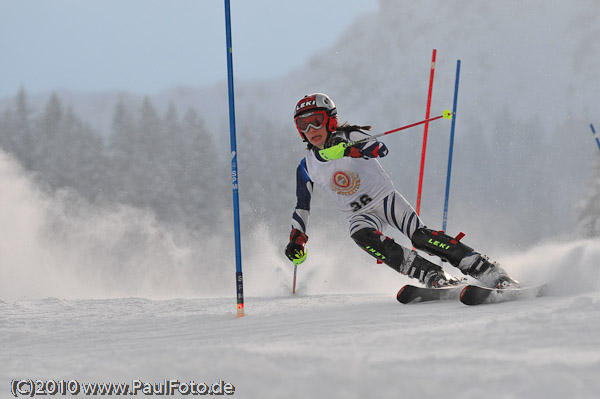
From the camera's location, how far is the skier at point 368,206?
12.0ft

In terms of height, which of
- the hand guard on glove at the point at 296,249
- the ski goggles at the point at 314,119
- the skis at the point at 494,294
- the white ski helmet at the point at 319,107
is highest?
the white ski helmet at the point at 319,107

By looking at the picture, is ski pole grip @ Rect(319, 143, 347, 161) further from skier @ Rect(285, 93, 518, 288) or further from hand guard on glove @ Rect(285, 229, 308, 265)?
hand guard on glove @ Rect(285, 229, 308, 265)

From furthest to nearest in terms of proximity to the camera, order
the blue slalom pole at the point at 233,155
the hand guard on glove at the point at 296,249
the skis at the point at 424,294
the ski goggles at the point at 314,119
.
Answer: the hand guard on glove at the point at 296,249 → the ski goggles at the point at 314,119 → the skis at the point at 424,294 → the blue slalom pole at the point at 233,155

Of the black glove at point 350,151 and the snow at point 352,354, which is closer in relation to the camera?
the snow at point 352,354

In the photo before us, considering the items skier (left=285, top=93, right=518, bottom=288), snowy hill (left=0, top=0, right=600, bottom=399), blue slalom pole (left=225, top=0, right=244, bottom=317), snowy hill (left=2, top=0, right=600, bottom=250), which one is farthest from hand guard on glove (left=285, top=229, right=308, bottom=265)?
snowy hill (left=2, top=0, right=600, bottom=250)

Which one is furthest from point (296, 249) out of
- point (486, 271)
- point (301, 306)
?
point (486, 271)

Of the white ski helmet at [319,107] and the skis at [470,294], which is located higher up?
the white ski helmet at [319,107]

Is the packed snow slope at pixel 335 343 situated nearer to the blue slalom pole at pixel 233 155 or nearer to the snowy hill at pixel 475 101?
the blue slalom pole at pixel 233 155

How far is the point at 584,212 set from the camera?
18.9 m

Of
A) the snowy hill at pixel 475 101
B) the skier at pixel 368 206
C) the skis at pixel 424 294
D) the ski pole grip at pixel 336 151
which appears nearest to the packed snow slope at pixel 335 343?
the skis at pixel 424 294

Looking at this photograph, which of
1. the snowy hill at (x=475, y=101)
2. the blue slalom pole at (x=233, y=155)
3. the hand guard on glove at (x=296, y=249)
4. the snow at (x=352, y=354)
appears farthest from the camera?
the snowy hill at (x=475, y=101)

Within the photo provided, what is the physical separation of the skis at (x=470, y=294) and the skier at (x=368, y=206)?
0.08 metres

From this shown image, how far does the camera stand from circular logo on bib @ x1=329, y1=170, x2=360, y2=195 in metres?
4.09

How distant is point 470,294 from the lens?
118 inches
